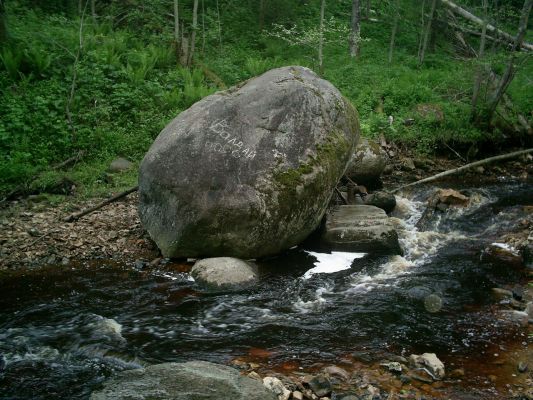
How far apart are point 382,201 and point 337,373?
6.05 metres

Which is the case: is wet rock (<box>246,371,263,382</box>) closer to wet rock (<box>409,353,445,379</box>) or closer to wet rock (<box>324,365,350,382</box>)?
wet rock (<box>324,365,350,382</box>)

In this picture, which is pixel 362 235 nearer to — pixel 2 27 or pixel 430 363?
pixel 430 363

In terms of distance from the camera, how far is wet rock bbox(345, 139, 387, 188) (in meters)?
11.5

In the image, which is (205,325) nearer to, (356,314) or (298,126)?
(356,314)

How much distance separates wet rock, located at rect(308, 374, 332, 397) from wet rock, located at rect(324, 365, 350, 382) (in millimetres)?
164

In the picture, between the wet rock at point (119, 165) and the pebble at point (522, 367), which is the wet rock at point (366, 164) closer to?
the wet rock at point (119, 165)

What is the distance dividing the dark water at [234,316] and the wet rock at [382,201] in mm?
2153

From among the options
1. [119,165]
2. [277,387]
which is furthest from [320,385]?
[119,165]

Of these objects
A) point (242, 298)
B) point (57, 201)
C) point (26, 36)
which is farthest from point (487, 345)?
point (26, 36)

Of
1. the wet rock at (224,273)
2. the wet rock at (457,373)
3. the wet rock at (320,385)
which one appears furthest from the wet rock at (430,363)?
the wet rock at (224,273)

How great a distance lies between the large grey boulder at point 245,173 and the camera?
24.3ft

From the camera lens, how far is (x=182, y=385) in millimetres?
4223

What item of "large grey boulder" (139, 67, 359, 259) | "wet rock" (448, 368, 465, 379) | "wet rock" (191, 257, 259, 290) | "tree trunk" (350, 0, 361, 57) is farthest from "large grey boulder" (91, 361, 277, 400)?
"tree trunk" (350, 0, 361, 57)

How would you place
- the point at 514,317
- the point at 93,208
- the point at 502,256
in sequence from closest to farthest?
the point at 514,317 < the point at 502,256 < the point at 93,208
